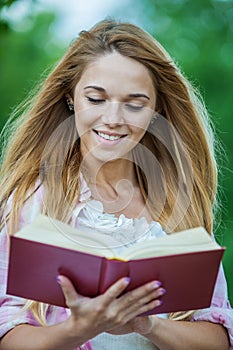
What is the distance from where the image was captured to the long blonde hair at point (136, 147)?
2.28 m

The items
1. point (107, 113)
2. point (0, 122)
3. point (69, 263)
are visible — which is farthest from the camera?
point (0, 122)

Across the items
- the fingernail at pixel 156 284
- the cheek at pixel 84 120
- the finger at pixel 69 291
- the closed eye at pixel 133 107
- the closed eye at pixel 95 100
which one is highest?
the closed eye at pixel 95 100

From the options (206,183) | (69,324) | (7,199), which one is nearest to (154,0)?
(206,183)

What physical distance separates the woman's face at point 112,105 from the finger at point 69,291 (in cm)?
53

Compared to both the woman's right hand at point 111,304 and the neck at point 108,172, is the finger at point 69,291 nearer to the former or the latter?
the woman's right hand at point 111,304

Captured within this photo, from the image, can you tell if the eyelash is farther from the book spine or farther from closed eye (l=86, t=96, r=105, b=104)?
the book spine

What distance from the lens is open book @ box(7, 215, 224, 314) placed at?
5.74ft

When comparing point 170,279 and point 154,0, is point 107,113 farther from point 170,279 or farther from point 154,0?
point 154,0

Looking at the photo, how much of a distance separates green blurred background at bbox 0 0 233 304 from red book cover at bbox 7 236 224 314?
8.16 feet

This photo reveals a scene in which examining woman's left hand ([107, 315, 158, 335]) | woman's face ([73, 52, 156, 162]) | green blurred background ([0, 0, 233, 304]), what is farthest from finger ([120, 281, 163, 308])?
green blurred background ([0, 0, 233, 304])

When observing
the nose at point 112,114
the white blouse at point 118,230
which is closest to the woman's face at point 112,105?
the nose at point 112,114

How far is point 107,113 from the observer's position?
7.15 ft

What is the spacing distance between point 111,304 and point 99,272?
0.09 metres

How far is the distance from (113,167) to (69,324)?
592mm
